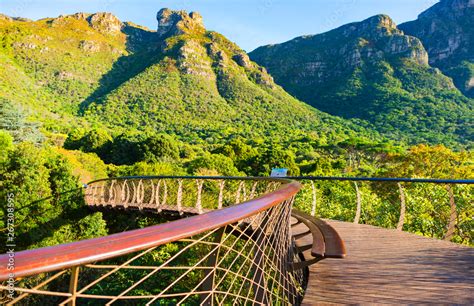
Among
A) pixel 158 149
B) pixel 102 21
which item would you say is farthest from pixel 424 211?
pixel 102 21

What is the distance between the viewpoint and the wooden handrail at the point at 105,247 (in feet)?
2.23

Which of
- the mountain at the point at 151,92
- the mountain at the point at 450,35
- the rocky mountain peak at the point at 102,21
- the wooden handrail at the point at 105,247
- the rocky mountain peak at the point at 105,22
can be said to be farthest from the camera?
the rocky mountain peak at the point at 105,22

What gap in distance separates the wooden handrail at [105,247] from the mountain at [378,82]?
63.8 metres

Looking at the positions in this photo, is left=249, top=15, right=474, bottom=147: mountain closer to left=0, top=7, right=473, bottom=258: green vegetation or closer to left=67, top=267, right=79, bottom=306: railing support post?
left=0, top=7, right=473, bottom=258: green vegetation

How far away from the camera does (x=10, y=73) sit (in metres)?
58.9

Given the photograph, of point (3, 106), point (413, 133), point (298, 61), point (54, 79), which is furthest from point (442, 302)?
point (298, 61)

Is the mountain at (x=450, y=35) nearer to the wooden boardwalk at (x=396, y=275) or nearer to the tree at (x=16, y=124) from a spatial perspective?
the tree at (x=16, y=124)

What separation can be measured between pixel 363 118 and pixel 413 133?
Answer: 1222cm

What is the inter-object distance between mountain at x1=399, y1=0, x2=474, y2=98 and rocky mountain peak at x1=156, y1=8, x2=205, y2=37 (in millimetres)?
70132

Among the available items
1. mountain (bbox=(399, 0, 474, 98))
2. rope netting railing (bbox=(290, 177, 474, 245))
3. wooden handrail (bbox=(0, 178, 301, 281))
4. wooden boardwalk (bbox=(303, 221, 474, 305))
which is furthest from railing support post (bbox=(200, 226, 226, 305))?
mountain (bbox=(399, 0, 474, 98))

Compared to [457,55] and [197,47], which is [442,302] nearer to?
[197,47]

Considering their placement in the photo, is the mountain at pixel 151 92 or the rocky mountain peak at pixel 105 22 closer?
the mountain at pixel 151 92

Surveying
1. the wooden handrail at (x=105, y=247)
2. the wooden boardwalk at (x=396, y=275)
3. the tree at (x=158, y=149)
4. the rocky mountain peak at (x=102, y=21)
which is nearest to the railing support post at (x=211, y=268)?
the wooden handrail at (x=105, y=247)

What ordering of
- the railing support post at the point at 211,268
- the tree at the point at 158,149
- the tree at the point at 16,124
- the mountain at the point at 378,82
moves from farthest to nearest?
the mountain at the point at 378,82 < the tree at the point at 158,149 < the tree at the point at 16,124 < the railing support post at the point at 211,268
